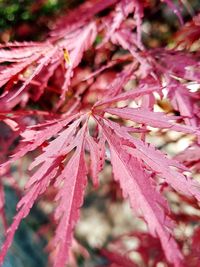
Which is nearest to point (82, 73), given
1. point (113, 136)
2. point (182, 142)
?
point (182, 142)

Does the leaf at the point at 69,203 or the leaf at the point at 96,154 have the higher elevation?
the leaf at the point at 96,154

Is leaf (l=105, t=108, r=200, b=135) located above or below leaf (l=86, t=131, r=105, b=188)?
above

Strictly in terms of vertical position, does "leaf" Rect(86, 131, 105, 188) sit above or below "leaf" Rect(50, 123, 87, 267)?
above

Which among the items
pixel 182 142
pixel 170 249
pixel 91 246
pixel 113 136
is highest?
pixel 113 136

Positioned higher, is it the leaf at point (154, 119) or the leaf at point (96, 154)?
the leaf at point (154, 119)

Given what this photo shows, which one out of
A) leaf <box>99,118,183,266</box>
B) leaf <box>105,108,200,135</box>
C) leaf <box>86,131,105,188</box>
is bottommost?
leaf <box>99,118,183,266</box>

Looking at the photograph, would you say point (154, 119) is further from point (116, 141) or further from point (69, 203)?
point (69, 203)

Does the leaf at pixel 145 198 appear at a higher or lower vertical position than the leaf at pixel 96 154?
lower

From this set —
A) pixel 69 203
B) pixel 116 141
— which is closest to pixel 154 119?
pixel 116 141

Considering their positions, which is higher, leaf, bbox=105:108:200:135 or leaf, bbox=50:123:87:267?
leaf, bbox=105:108:200:135

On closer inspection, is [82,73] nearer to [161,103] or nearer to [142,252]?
[161,103]

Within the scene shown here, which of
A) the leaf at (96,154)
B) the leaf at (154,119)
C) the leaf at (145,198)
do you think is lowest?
the leaf at (145,198)
